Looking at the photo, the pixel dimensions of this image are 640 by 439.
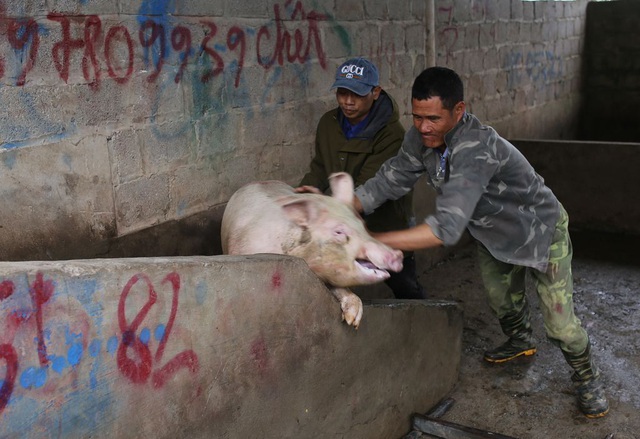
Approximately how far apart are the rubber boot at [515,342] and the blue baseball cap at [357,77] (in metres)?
1.74

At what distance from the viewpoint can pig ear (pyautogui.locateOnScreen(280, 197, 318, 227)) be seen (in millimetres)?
2986

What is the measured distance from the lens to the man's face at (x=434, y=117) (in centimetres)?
325

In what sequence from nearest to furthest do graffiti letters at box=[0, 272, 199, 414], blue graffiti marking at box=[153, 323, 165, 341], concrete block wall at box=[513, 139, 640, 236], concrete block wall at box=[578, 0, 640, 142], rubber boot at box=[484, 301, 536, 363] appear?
1. graffiti letters at box=[0, 272, 199, 414]
2. blue graffiti marking at box=[153, 323, 165, 341]
3. rubber boot at box=[484, 301, 536, 363]
4. concrete block wall at box=[513, 139, 640, 236]
5. concrete block wall at box=[578, 0, 640, 142]

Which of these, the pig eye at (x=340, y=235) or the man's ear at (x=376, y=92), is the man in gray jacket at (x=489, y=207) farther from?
the man's ear at (x=376, y=92)

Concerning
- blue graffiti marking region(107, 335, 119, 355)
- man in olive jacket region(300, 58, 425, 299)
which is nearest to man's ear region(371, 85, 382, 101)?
man in olive jacket region(300, 58, 425, 299)

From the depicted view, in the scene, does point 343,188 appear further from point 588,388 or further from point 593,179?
point 593,179

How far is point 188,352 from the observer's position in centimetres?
232

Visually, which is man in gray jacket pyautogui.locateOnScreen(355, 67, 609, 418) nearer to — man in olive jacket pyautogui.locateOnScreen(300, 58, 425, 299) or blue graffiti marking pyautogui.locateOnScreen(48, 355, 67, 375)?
man in olive jacket pyautogui.locateOnScreen(300, 58, 425, 299)

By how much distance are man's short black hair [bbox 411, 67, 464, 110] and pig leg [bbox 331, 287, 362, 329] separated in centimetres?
98

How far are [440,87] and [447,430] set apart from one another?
1.75 m

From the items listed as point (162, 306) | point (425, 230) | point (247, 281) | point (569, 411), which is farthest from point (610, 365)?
point (162, 306)

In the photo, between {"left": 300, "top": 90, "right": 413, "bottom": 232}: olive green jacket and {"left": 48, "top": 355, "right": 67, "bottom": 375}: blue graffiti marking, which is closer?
{"left": 48, "top": 355, "right": 67, "bottom": 375}: blue graffiti marking

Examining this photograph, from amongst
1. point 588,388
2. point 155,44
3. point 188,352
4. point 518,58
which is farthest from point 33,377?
point 518,58

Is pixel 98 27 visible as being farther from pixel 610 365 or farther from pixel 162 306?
pixel 610 365
